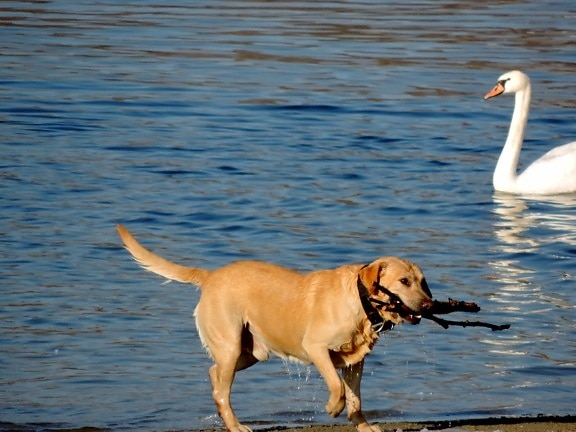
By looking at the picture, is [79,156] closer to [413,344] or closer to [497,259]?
[497,259]

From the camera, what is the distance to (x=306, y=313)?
7.03 metres

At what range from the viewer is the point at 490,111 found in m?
20.8

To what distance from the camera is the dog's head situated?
257 inches

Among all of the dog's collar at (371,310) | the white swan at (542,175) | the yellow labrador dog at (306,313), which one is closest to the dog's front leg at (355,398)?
the yellow labrador dog at (306,313)

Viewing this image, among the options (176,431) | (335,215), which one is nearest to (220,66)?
(335,215)

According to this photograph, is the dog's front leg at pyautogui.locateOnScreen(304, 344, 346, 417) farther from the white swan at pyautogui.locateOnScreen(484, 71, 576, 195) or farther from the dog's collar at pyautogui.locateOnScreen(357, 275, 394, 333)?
the white swan at pyautogui.locateOnScreen(484, 71, 576, 195)

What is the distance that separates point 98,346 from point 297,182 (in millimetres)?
6290

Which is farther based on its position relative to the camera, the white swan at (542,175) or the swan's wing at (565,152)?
the swan's wing at (565,152)

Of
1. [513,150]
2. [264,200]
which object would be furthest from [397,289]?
[513,150]

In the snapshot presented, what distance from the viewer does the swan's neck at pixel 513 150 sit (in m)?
15.9

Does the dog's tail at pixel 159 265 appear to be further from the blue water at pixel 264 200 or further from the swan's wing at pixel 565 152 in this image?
the swan's wing at pixel 565 152

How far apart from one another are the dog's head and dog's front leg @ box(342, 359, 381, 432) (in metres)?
0.58

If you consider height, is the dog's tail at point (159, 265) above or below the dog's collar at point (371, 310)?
below

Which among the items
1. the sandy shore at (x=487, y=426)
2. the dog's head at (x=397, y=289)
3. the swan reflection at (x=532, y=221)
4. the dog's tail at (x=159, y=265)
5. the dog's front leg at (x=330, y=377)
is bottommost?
the swan reflection at (x=532, y=221)
